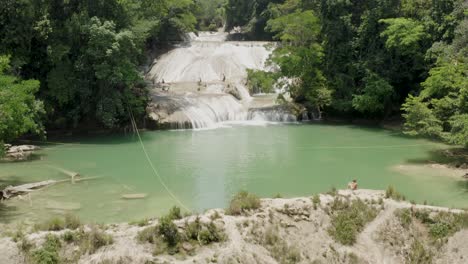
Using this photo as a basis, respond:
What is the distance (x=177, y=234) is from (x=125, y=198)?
7.06m

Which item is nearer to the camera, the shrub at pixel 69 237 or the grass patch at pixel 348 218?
the shrub at pixel 69 237

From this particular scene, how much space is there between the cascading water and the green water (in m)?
2.12

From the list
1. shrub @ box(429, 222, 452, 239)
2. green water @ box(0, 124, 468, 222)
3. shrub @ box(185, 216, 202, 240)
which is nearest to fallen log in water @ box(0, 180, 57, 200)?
green water @ box(0, 124, 468, 222)

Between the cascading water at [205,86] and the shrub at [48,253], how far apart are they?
67.7 ft

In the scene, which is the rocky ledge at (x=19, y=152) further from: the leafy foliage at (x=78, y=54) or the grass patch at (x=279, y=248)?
the grass patch at (x=279, y=248)

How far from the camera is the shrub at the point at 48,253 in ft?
35.5

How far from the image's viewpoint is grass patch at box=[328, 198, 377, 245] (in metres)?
12.3

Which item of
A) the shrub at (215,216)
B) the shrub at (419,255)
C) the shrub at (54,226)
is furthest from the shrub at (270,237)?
the shrub at (54,226)

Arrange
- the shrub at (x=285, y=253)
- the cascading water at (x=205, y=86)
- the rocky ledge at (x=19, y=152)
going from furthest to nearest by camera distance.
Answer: the cascading water at (x=205, y=86)
the rocky ledge at (x=19, y=152)
the shrub at (x=285, y=253)

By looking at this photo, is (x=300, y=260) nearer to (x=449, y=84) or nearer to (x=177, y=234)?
(x=177, y=234)

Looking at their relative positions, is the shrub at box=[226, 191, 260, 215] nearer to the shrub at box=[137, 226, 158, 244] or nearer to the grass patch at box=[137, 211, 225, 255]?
the grass patch at box=[137, 211, 225, 255]

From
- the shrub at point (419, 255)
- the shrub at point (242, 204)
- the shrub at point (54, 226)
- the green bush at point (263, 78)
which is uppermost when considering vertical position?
the green bush at point (263, 78)

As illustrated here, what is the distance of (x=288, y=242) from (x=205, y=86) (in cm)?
2752

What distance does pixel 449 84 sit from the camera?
22.7m
